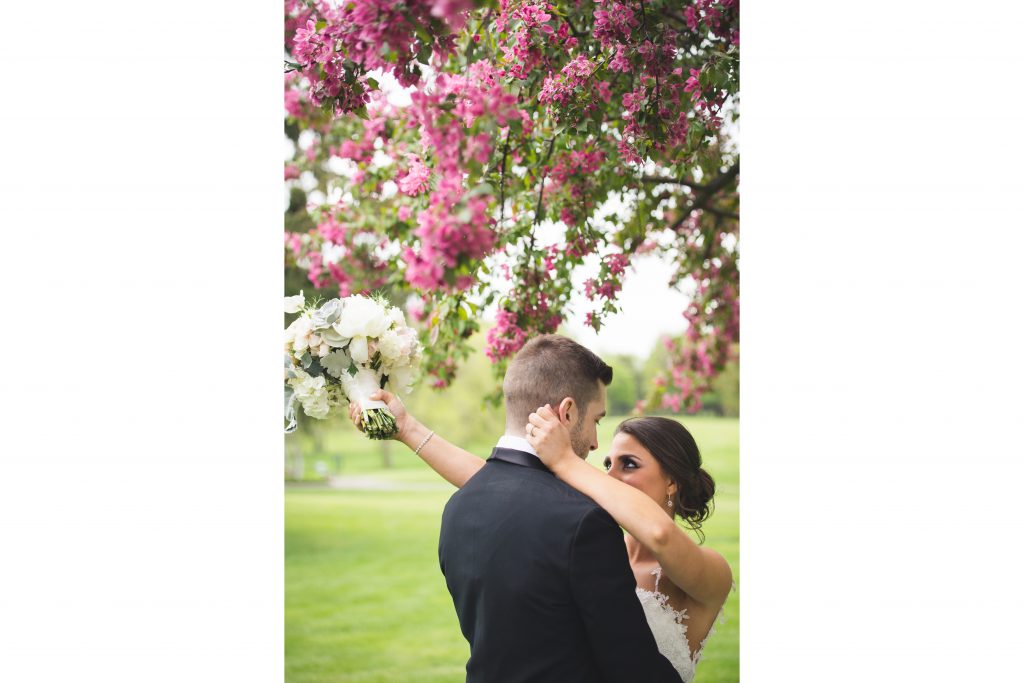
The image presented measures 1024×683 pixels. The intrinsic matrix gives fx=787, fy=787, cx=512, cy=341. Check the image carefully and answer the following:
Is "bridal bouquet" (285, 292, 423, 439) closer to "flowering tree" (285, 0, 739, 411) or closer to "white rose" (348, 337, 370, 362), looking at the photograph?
"white rose" (348, 337, 370, 362)

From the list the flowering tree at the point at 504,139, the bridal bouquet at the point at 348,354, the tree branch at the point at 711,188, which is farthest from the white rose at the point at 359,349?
the tree branch at the point at 711,188

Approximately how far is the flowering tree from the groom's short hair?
33 cm

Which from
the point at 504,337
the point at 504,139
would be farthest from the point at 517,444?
the point at 504,139

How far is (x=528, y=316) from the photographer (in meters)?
2.96

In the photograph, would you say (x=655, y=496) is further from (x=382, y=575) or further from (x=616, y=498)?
(x=382, y=575)

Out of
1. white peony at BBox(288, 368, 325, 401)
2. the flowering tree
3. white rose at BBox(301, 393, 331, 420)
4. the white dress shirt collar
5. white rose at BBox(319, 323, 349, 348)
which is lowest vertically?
the white dress shirt collar

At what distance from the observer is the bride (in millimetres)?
1821

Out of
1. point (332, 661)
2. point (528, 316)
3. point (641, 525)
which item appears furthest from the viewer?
point (332, 661)

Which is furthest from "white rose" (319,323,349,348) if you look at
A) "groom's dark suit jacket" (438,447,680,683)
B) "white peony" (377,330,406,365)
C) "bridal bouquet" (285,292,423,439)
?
"groom's dark suit jacket" (438,447,680,683)
